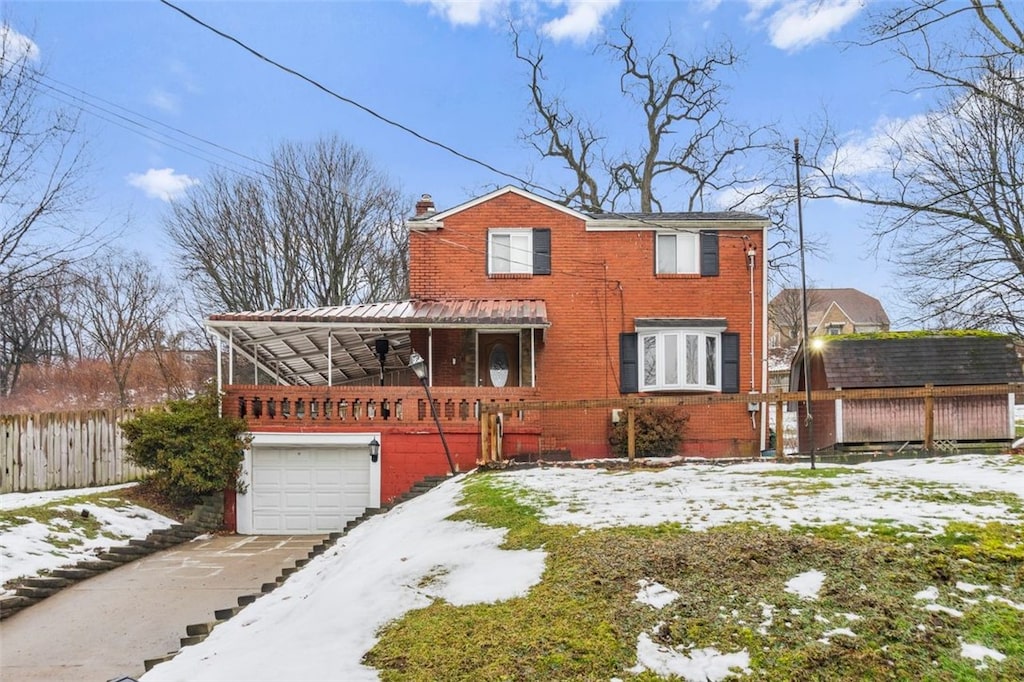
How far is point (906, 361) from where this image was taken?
1410 cm

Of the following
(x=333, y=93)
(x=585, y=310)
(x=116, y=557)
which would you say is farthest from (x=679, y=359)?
(x=116, y=557)

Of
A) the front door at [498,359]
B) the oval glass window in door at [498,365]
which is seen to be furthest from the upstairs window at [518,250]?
the oval glass window in door at [498,365]

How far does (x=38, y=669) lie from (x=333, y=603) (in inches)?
151

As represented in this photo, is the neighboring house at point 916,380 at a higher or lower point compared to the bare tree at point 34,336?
lower

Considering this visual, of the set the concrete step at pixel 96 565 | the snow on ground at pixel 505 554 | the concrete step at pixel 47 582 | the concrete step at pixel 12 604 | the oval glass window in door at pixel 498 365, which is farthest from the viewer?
the oval glass window in door at pixel 498 365

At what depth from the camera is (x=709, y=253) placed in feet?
48.6

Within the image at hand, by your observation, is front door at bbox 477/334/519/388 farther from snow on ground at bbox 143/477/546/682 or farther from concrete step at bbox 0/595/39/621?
concrete step at bbox 0/595/39/621

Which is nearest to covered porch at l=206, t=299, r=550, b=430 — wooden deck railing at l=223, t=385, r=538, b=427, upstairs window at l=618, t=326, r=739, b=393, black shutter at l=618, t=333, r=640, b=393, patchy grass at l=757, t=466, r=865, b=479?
wooden deck railing at l=223, t=385, r=538, b=427

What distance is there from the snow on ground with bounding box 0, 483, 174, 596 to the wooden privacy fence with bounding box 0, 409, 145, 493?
0.76 metres

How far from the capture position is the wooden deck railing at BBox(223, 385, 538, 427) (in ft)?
40.4

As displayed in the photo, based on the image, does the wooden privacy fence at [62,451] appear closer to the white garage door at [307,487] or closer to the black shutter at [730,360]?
the white garage door at [307,487]

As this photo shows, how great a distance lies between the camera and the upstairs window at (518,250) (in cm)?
1486

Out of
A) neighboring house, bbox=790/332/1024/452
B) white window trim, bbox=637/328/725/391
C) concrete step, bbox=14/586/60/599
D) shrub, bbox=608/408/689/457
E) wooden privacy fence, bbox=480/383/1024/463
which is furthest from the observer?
white window trim, bbox=637/328/725/391

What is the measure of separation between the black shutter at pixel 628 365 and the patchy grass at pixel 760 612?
29.9 ft
